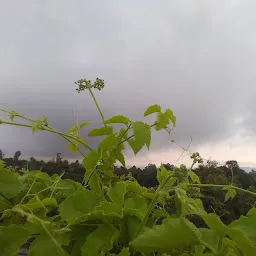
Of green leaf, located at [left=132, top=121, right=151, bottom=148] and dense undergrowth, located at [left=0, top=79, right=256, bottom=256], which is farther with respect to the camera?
green leaf, located at [left=132, top=121, right=151, bottom=148]

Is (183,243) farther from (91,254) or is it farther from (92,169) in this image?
(92,169)

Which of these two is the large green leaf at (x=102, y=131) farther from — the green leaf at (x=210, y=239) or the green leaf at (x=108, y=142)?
the green leaf at (x=210, y=239)

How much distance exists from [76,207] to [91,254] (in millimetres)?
93

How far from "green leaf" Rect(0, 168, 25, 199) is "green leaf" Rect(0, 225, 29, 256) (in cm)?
11

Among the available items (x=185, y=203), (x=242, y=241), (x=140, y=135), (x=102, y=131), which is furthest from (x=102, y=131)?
(x=242, y=241)

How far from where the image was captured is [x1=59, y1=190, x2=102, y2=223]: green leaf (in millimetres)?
726

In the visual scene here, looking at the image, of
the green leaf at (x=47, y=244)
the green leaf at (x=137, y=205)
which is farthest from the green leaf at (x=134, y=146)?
the green leaf at (x=47, y=244)

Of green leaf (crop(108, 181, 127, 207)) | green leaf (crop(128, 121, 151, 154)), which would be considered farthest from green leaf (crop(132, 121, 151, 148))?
green leaf (crop(108, 181, 127, 207))

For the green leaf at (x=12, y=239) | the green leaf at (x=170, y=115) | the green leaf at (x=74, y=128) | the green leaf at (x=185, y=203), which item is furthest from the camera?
the green leaf at (x=74, y=128)

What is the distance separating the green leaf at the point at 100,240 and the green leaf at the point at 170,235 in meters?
0.11

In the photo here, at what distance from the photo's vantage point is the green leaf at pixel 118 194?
0.75 meters

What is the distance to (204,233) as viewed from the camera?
0.63 metres

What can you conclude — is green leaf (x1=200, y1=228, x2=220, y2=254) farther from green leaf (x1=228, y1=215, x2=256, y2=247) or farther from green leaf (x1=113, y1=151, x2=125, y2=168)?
green leaf (x1=113, y1=151, x2=125, y2=168)

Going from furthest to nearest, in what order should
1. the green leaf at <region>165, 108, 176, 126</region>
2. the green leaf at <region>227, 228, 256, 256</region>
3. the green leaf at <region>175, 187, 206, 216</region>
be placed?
the green leaf at <region>165, 108, 176, 126</region> → the green leaf at <region>175, 187, 206, 216</region> → the green leaf at <region>227, 228, 256, 256</region>
